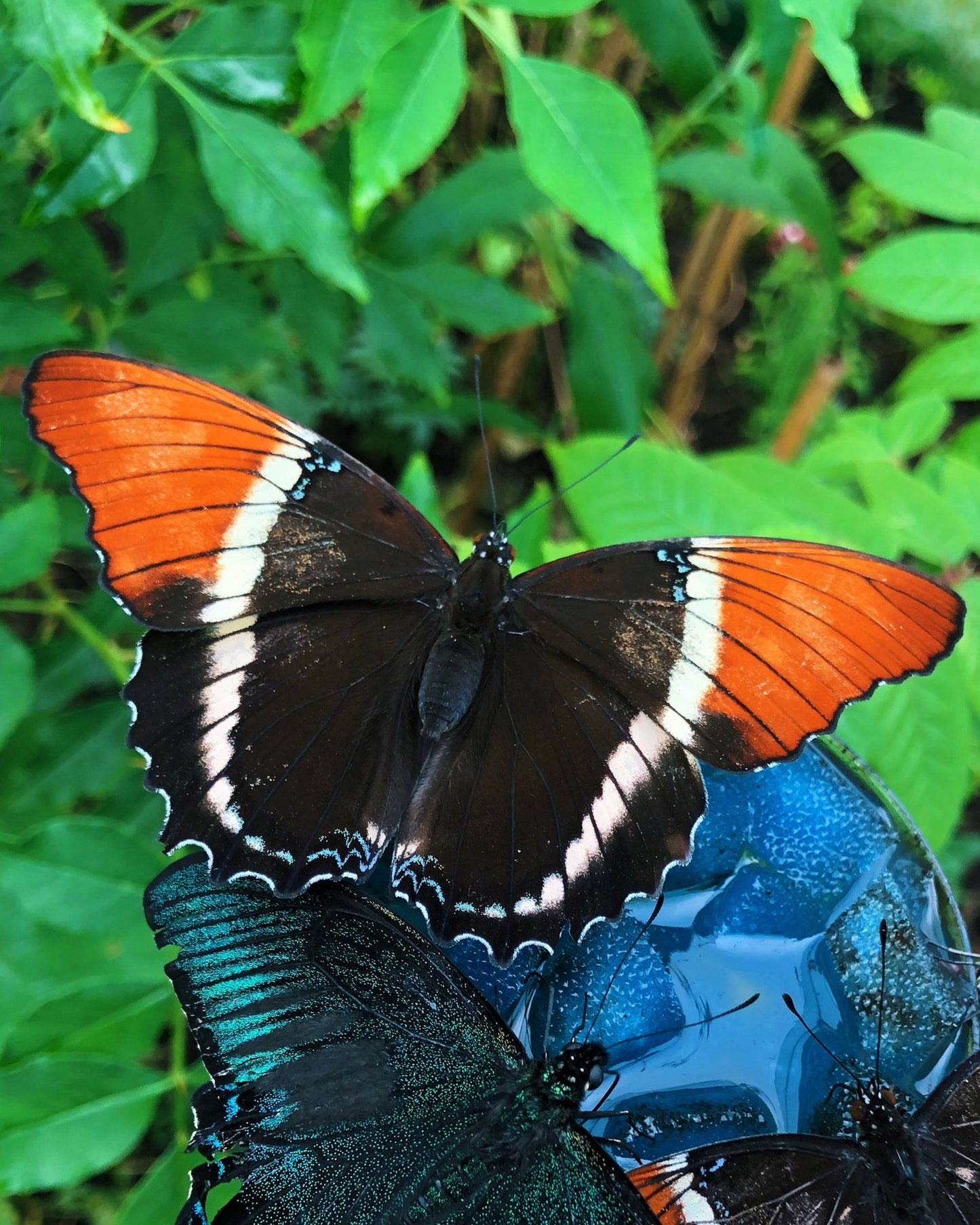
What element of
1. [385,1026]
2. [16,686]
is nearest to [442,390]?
[16,686]

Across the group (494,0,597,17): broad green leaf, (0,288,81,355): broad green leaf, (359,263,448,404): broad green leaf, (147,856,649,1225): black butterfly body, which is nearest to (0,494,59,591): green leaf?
(0,288,81,355): broad green leaf

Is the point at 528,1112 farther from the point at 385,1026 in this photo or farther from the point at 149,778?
the point at 149,778

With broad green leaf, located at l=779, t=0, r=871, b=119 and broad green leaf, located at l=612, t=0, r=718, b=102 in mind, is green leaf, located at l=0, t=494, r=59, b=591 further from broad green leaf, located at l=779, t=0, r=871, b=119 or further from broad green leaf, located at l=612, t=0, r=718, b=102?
broad green leaf, located at l=612, t=0, r=718, b=102

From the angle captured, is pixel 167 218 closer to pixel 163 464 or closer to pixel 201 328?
pixel 201 328

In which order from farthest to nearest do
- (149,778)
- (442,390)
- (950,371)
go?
(442,390), (950,371), (149,778)

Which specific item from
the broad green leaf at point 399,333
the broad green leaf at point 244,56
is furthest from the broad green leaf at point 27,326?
the broad green leaf at point 399,333

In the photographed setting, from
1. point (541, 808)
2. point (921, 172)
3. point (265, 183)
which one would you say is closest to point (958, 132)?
point (921, 172)
